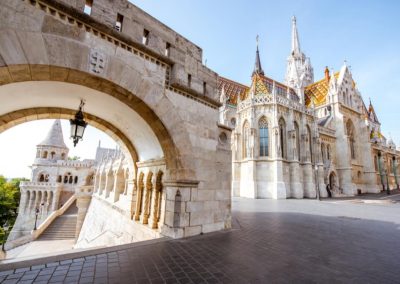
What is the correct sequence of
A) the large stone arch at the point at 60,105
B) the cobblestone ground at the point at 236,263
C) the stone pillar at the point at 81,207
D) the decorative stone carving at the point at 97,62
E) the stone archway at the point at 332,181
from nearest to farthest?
the cobblestone ground at the point at 236,263, the large stone arch at the point at 60,105, the decorative stone carving at the point at 97,62, the stone pillar at the point at 81,207, the stone archway at the point at 332,181

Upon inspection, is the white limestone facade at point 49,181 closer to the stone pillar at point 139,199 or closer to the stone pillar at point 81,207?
the stone pillar at point 81,207

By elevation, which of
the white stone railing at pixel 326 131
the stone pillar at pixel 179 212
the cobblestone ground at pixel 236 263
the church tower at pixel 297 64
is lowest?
the cobblestone ground at pixel 236 263

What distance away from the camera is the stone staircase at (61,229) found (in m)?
19.7

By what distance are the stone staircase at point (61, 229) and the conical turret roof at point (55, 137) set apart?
705 inches

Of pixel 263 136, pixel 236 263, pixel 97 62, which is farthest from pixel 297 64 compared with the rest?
pixel 236 263

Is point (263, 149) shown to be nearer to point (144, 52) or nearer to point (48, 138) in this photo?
point (144, 52)

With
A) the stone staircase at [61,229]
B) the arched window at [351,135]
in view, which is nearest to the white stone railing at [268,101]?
the arched window at [351,135]

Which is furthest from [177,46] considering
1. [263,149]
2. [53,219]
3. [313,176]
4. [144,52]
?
[53,219]

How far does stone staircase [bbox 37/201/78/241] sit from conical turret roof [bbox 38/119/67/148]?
58.8ft

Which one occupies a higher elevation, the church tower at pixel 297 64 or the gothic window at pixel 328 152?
the church tower at pixel 297 64

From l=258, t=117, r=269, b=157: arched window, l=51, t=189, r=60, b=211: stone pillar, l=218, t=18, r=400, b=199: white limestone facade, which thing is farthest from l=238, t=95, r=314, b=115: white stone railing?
l=51, t=189, r=60, b=211: stone pillar

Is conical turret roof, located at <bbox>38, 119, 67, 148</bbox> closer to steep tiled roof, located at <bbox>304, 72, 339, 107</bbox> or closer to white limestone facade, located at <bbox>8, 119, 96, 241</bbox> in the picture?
white limestone facade, located at <bbox>8, 119, 96, 241</bbox>

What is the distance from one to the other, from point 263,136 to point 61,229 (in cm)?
2401

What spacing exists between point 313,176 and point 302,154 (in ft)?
9.34
